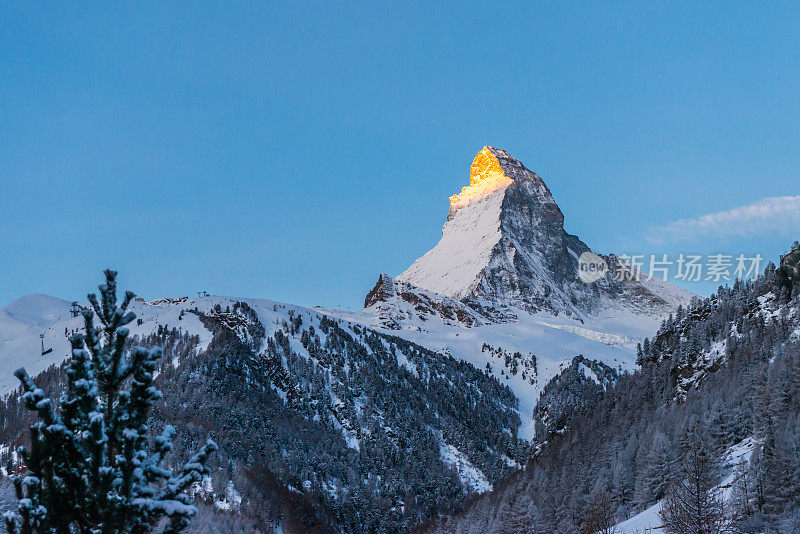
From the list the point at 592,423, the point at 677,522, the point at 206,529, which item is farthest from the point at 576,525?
the point at 592,423

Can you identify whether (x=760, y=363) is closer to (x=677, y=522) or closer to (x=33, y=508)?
(x=677, y=522)

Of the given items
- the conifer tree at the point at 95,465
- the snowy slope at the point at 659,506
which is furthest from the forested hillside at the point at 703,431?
the conifer tree at the point at 95,465

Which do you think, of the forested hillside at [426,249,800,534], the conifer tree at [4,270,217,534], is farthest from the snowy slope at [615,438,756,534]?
the conifer tree at [4,270,217,534]

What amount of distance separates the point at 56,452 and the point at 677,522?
49.7 m

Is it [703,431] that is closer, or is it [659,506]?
[659,506]

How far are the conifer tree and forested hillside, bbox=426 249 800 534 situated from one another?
52920mm

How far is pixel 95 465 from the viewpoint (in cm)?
1975

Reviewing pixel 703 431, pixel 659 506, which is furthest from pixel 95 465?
pixel 703 431

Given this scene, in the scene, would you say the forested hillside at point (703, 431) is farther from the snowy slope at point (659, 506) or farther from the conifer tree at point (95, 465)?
the conifer tree at point (95, 465)

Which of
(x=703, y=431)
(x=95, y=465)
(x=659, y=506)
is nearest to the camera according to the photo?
(x=95, y=465)

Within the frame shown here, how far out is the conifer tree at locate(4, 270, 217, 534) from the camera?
1883 centimetres

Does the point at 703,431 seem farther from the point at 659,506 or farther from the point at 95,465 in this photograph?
the point at 95,465

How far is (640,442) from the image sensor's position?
114 m

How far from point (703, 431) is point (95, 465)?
93.5m
